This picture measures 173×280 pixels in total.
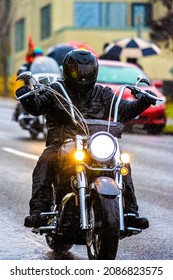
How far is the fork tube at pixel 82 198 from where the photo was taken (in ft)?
24.4

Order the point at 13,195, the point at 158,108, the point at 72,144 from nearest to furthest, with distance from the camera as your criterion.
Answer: the point at 72,144
the point at 13,195
the point at 158,108

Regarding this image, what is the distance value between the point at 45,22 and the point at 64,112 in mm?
59389

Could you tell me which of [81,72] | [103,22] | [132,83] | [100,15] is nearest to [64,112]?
[81,72]

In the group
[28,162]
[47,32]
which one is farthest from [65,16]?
[28,162]

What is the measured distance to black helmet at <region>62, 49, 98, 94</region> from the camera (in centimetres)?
790

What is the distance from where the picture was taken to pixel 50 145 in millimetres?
8148

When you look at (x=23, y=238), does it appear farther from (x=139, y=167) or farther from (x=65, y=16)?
(x=65, y=16)

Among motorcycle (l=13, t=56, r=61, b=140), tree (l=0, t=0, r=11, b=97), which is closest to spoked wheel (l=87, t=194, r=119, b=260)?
motorcycle (l=13, t=56, r=61, b=140)

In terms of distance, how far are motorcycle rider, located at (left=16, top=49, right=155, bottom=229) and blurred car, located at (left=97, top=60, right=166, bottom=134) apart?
50.9 ft

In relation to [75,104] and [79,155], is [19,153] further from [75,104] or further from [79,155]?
[79,155]

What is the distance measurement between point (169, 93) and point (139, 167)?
29925mm

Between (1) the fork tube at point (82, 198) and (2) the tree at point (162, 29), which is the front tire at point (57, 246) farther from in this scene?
(2) the tree at point (162, 29)

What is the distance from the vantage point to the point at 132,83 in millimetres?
25234

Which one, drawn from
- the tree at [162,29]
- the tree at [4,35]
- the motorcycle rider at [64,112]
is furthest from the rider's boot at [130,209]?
the tree at [4,35]
